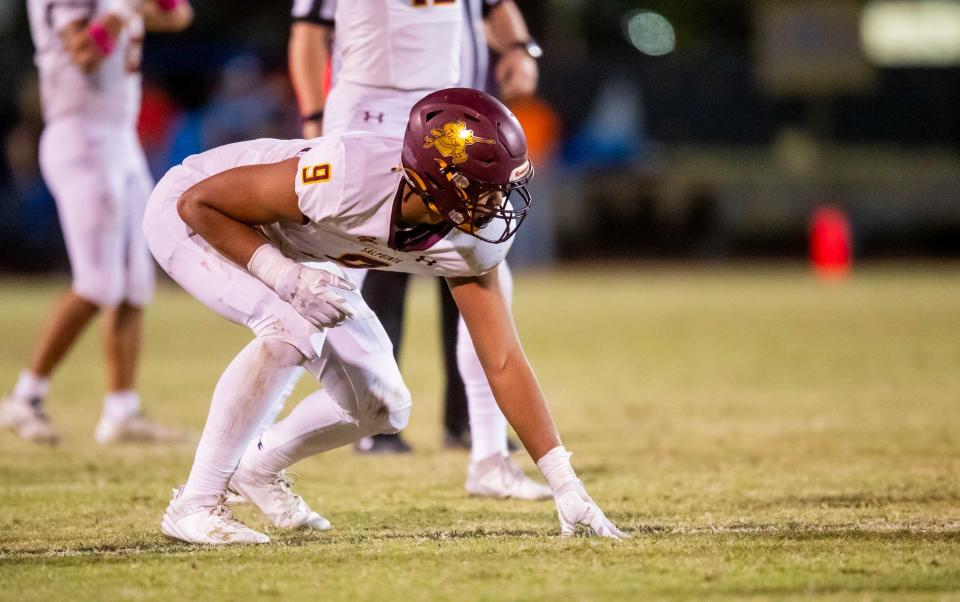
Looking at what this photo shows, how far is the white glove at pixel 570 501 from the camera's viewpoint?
3996 millimetres

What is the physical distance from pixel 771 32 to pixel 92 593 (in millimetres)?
20837

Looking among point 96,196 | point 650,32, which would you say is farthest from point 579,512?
point 650,32

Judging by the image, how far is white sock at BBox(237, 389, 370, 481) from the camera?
4.34 meters

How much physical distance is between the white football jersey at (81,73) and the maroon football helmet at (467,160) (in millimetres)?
3114

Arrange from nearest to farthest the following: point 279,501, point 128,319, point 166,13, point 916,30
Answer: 1. point 279,501
2. point 128,319
3. point 166,13
4. point 916,30

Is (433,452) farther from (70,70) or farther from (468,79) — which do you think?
(70,70)

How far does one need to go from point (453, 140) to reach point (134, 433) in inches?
121

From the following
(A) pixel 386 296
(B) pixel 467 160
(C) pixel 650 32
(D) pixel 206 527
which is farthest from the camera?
(C) pixel 650 32

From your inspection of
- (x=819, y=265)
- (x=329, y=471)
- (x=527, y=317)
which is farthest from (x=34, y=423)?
(x=819, y=265)

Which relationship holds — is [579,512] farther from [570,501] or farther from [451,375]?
[451,375]

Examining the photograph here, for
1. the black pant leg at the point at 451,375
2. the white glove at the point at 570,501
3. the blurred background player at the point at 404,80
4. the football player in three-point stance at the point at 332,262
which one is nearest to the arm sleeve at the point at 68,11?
the blurred background player at the point at 404,80

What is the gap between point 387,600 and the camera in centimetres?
332

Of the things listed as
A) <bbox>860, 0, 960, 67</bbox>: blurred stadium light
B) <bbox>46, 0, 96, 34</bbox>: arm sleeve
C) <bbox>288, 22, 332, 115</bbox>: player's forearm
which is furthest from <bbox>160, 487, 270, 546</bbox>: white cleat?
<bbox>860, 0, 960, 67</bbox>: blurred stadium light

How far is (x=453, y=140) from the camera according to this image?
382 centimetres
